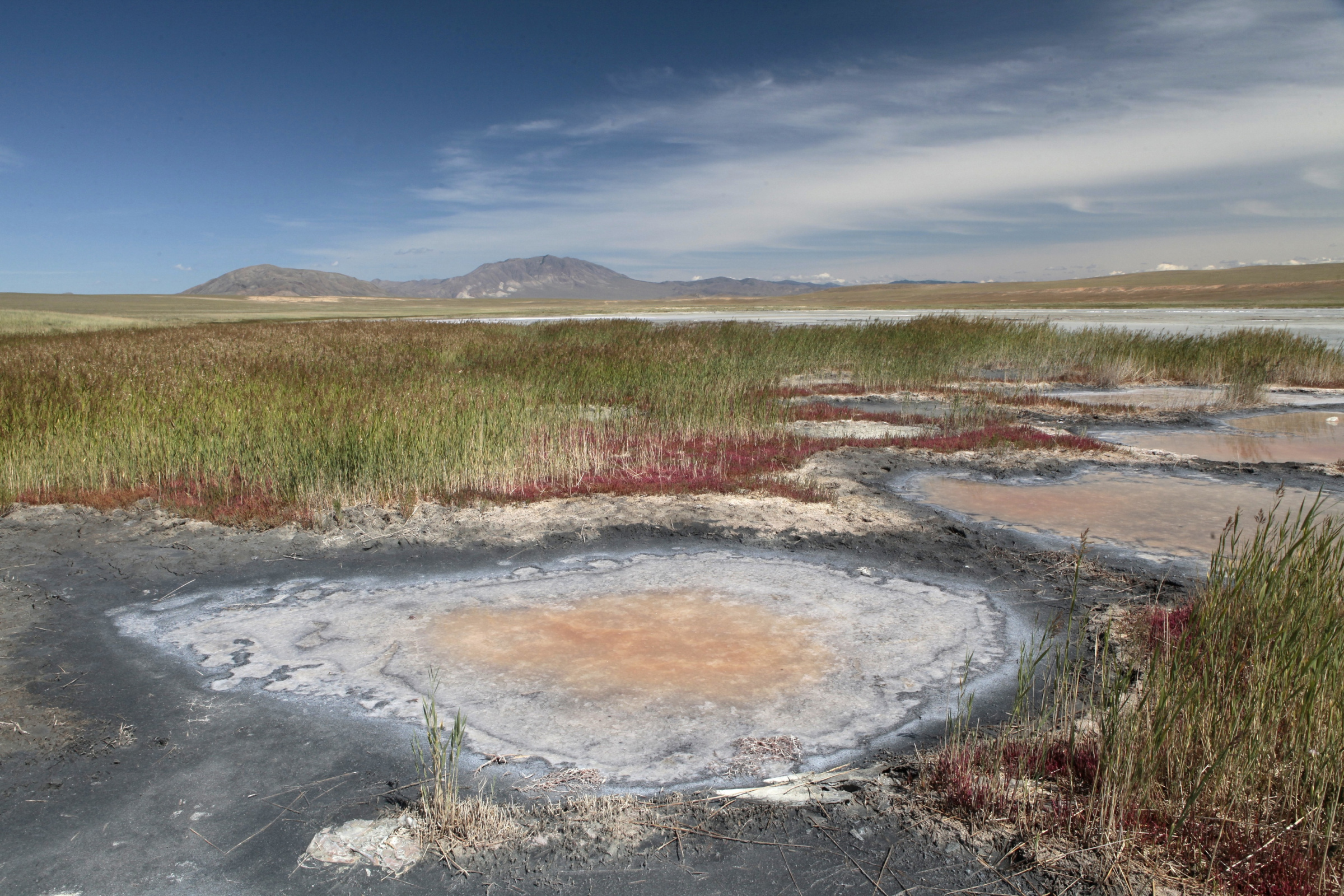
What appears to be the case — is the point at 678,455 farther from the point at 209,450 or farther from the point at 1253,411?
the point at 1253,411

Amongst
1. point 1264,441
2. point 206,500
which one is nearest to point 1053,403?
point 1264,441

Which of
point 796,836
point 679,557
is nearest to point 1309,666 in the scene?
point 796,836

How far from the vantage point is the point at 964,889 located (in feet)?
8.98

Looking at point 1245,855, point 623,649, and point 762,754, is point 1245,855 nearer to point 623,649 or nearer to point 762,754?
point 762,754

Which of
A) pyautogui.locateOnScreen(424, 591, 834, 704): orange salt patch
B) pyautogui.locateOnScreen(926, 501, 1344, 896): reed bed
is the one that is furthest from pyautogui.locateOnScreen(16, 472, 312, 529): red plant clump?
pyautogui.locateOnScreen(926, 501, 1344, 896): reed bed

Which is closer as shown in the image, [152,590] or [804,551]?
[152,590]

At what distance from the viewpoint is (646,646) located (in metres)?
4.76

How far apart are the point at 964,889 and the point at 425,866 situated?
6.13 feet

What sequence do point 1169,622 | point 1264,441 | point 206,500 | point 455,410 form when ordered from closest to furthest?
1. point 1169,622
2. point 206,500
3. point 455,410
4. point 1264,441

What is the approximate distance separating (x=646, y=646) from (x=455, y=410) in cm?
608

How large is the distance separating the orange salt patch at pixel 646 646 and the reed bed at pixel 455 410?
323 centimetres

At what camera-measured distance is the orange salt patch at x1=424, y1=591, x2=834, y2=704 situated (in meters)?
4.29

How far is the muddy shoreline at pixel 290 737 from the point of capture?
9.34 feet

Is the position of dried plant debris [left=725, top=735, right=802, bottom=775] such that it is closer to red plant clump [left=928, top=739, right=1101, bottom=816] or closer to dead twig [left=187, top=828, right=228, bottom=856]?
red plant clump [left=928, top=739, right=1101, bottom=816]
